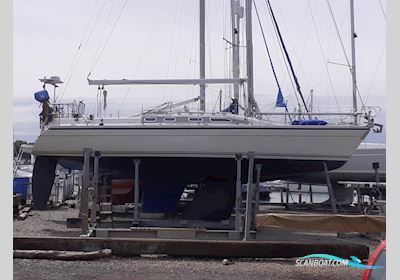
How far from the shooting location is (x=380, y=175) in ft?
64.5

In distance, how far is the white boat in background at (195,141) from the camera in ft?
44.9

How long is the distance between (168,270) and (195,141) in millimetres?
5713

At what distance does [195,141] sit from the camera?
13875mm

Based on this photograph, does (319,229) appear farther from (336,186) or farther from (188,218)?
(336,186)

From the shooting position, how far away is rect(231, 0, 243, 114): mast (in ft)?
51.7

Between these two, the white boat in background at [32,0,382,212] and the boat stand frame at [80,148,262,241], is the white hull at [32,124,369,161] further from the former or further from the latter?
the boat stand frame at [80,148,262,241]

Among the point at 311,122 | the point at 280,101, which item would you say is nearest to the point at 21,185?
the point at 280,101

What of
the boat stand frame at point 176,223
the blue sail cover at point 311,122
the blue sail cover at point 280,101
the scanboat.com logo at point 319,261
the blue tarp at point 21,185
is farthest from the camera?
the blue tarp at point 21,185

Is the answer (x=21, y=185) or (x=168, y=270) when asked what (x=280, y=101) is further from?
(x=21, y=185)

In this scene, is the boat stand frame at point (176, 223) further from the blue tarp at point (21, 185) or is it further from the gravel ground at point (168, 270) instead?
the blue tarp at point (21, 185)

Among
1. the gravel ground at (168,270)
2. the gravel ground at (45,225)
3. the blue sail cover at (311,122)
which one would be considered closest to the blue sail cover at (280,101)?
the blue sail cover at (311,122)

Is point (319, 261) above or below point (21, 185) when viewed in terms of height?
below

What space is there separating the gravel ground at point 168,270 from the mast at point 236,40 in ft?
23.2

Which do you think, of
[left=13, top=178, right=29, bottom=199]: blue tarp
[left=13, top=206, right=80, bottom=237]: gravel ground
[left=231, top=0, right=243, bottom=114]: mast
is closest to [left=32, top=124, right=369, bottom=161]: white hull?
[left=231, top=0, right=243, bottom=114]: mast
